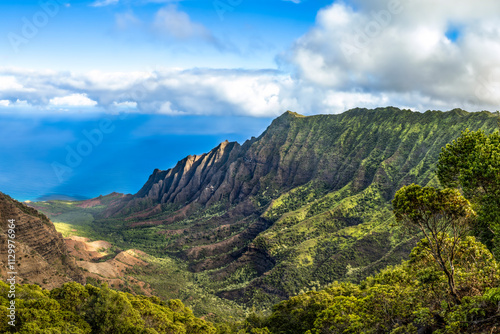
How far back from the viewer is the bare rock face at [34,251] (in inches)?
2325

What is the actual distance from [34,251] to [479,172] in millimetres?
82463

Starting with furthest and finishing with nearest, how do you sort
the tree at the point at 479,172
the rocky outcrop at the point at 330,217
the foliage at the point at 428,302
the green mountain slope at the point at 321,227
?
1. the rocky outcrop at the point at 330,217
2. the green mountain slope at the point at 321,227
3. the tree at the point at 479,172
4. the foliage at the point at 428,302

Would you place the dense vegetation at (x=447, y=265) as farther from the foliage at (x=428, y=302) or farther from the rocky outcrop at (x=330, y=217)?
the rocky outcrop at (x=330, y=217)

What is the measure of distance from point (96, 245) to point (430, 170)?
541ft

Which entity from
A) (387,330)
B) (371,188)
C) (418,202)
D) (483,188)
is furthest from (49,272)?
(371,188)

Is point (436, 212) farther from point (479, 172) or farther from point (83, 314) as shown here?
point (83, 314)

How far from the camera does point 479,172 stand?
26.4 metres

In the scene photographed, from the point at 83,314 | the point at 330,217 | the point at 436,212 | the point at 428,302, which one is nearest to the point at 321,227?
the point at 330,217

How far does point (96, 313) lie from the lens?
35.6 m

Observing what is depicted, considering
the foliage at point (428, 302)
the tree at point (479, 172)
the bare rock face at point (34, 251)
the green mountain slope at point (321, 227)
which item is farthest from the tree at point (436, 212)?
the green mountain slope at point (321, 227)

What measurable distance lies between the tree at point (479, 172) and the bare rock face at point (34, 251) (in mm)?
69140

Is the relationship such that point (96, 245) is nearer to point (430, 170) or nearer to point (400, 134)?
point (430, 170)

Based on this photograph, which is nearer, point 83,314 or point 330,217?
point 83,314

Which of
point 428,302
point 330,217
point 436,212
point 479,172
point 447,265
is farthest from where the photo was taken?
point 330,217
